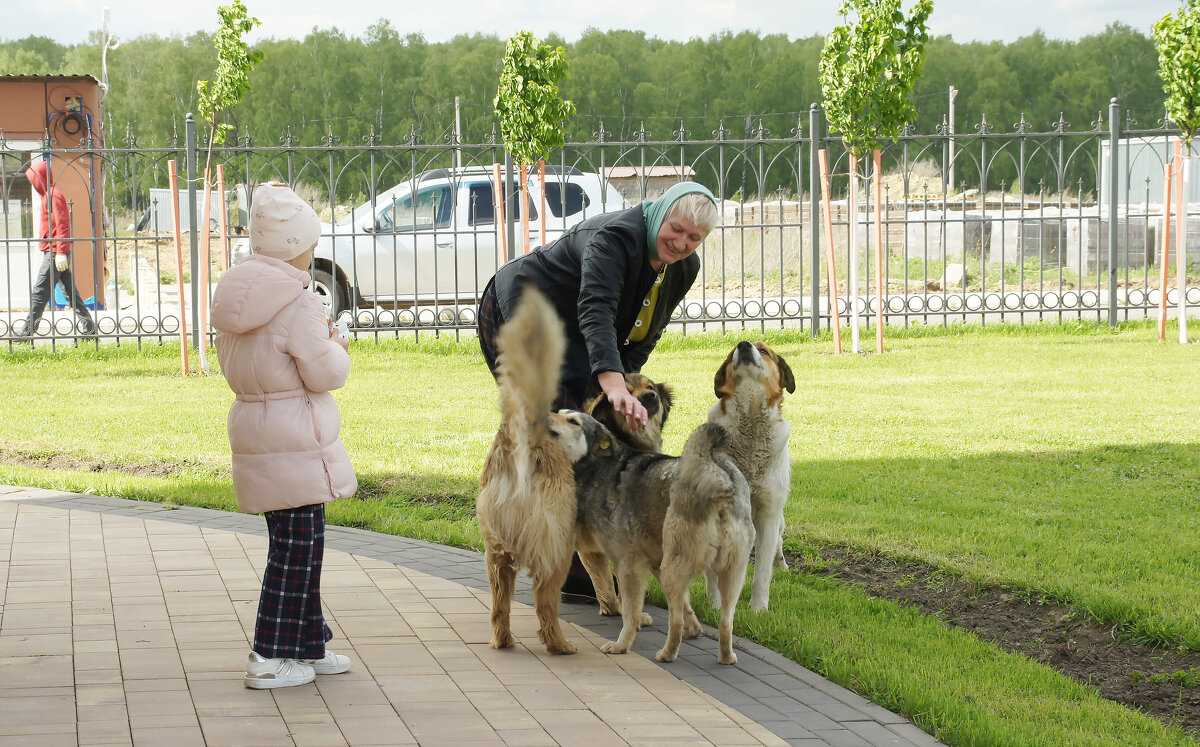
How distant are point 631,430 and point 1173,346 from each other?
10.9m

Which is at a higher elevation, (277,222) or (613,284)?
(277,222)

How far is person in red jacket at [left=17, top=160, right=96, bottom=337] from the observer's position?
13.6 meters

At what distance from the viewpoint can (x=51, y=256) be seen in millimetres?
13477

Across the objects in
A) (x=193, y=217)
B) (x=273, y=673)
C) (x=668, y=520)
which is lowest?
(x=273, y=673)

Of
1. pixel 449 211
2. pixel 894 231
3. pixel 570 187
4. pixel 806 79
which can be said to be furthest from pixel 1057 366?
pixel 806 79

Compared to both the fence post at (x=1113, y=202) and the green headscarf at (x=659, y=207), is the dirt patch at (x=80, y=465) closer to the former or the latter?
the green headscarf at (x=659, y=207)

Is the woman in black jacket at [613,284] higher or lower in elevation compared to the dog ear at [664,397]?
higher

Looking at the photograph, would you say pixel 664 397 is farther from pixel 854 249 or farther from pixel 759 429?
pixel 854 249

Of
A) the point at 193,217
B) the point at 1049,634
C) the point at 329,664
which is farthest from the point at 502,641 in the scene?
the point at 193,217

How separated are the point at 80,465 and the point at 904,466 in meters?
5.62

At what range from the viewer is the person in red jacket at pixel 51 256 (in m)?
13.6

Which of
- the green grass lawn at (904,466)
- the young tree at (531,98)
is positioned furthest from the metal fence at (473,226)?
the green grass lawn at (904,466)

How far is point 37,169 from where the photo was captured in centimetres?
1405

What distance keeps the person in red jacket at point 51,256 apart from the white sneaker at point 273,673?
1115cm
